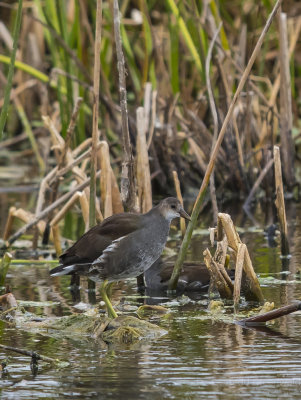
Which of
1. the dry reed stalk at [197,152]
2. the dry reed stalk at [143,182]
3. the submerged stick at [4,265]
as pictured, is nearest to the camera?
the submerged stick at [4,265]

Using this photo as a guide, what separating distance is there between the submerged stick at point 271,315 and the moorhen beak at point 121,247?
662 mm

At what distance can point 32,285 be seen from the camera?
20.3ft

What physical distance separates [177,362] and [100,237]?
4.58 feet

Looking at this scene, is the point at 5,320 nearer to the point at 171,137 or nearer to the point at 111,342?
the point at 111,342

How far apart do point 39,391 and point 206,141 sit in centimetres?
551

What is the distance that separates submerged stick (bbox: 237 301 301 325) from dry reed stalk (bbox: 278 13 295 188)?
4.05 metres

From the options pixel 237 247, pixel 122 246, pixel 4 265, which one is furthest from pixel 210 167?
pixel 4 265

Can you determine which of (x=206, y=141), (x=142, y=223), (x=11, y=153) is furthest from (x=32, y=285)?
(x=11, y=153)

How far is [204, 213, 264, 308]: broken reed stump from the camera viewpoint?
521 cm

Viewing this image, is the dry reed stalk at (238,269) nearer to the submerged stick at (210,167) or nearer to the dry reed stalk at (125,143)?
the submerged stick at (210,167)

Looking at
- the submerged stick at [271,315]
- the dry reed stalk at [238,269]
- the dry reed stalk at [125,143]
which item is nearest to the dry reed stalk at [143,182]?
the dry reed stalk at [125,143]

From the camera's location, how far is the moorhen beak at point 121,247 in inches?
200

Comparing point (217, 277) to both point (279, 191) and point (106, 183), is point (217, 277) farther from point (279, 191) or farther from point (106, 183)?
point (106, 183)

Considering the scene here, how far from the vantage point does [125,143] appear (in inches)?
224
